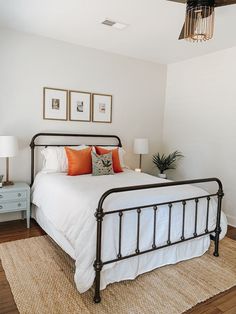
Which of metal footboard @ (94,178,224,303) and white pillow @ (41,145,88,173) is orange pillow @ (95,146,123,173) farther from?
metal footboard @ (94,178,224,303)

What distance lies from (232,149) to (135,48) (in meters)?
2.16

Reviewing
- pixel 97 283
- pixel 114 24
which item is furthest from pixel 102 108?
pixel 97 283


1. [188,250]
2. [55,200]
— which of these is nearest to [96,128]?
[55,200]

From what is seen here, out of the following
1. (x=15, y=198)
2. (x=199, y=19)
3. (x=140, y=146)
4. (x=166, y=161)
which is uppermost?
(x=199, y=19)

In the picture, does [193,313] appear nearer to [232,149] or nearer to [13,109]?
[232,149]

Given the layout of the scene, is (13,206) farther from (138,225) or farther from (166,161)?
(166,161)

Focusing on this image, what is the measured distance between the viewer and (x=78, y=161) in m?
3.48

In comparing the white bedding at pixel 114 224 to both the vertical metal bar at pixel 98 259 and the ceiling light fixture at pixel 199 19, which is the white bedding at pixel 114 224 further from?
the ceiling light fixture at pixel 199 19

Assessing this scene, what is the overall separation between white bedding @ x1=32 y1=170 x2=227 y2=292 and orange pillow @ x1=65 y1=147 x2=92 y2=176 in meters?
0.40

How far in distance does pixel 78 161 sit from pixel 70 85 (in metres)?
1.29

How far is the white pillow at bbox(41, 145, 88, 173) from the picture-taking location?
3.54 meters

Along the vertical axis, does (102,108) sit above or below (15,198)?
above

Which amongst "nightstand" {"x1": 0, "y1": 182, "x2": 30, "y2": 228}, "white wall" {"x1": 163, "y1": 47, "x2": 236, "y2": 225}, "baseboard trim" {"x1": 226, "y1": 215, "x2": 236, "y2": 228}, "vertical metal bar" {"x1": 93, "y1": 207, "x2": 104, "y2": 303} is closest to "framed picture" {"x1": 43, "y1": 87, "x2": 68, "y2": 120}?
"nightstand" {"x1": 0, "y1": 182, "x2": 30, "y2": 228}

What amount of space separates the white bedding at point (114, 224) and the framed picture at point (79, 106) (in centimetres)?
136
